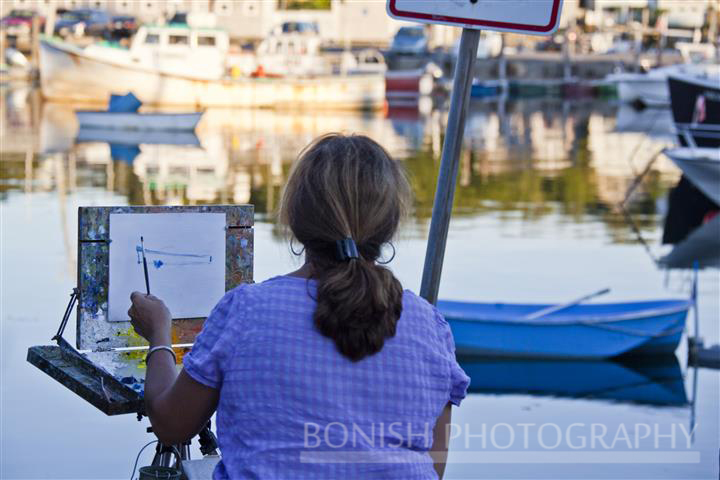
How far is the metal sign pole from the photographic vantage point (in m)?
3.20

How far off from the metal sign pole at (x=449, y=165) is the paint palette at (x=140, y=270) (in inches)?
21.1

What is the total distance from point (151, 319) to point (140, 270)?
52 cm

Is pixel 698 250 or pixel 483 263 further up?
pixel 483 263

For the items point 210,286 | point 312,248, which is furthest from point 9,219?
point 312,248

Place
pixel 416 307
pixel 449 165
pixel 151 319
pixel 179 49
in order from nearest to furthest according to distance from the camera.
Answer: pixel 416 307
pixel 151 319
pixel 449 165
pixel 179 49

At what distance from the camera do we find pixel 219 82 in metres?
38.1

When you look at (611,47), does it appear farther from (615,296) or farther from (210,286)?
(210,286)

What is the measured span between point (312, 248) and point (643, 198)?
18.1m

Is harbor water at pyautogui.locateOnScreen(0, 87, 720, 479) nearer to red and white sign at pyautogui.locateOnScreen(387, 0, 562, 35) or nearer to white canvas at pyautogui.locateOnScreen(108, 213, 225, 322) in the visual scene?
white canvas at pyautogui.locateOnScreen(108, 213, 225, 322)

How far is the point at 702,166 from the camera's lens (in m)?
18.9

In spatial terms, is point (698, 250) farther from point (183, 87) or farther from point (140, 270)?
point (183, 87)

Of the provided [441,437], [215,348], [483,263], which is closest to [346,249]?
[215,348]

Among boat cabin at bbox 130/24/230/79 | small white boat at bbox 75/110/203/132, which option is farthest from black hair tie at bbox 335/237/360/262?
boat cabin at bbox 130/24/230/79

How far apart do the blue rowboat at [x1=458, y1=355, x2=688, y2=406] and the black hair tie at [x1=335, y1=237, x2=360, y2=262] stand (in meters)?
6.54
